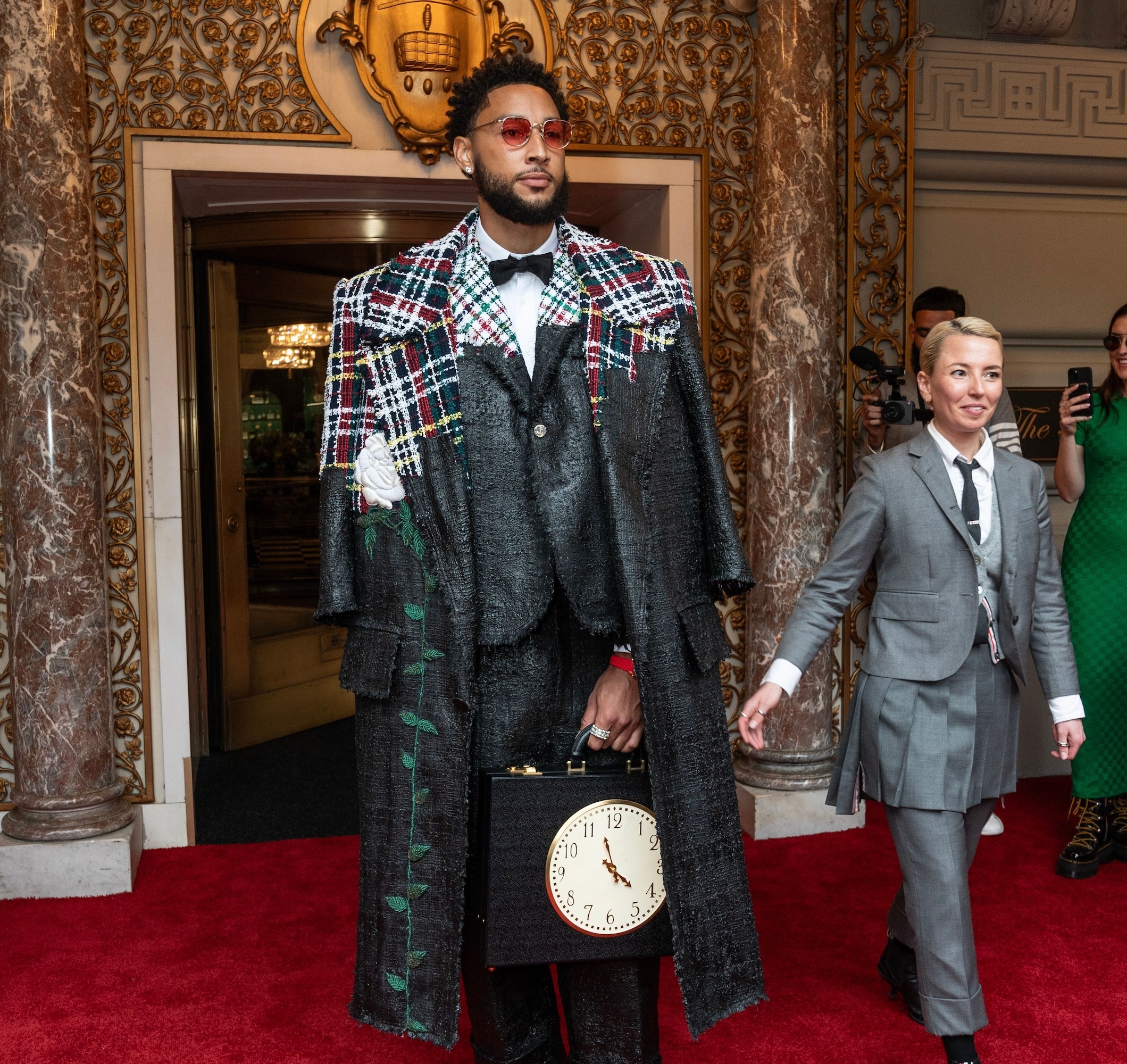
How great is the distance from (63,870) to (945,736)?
2.81 m

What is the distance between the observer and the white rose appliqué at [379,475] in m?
1.92

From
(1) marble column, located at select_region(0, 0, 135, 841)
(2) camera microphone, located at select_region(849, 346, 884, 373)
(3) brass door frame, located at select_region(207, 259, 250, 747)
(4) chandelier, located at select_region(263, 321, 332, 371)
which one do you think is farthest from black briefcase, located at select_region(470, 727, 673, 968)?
(4) chandelier, located at select_region(263, 321, 332, 371)

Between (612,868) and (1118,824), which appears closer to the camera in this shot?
(612,868)

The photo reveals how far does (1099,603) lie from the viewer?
3.82 meters

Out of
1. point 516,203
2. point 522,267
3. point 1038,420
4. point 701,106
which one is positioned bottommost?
point 1038,420

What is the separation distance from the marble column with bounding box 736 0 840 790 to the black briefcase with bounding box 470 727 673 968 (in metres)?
2.46

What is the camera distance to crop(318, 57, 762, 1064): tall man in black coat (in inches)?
73.5

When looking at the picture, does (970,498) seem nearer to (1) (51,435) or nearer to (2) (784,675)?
(2) (784,675)

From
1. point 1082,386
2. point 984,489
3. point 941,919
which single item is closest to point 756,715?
point 941,919

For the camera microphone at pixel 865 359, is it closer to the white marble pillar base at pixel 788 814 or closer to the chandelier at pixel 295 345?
the white marble pillar base at pixel 788 814

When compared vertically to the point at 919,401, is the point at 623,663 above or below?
below

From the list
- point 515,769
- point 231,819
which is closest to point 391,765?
point 515,769

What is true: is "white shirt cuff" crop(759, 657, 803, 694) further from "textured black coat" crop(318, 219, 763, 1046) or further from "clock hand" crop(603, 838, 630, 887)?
"clock hand" crop(603, 838, 630, 887)

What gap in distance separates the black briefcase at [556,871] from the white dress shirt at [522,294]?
26.9 inches
